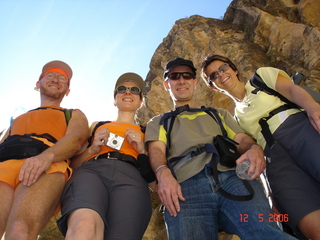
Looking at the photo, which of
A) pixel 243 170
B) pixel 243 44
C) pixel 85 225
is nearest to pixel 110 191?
pixel 85 225

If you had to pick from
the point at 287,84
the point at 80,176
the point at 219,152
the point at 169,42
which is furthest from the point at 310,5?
the point at 80,176

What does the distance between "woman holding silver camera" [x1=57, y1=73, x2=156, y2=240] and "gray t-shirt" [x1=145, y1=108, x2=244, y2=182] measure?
0.39m

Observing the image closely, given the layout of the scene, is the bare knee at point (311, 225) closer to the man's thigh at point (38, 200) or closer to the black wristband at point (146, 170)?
the black wristband at point (146, 170)

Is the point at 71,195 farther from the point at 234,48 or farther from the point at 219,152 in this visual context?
the point at 234,48

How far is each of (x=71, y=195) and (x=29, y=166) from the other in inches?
26.6

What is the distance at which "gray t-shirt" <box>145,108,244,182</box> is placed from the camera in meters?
3.20

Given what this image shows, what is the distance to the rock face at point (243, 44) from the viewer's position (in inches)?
388

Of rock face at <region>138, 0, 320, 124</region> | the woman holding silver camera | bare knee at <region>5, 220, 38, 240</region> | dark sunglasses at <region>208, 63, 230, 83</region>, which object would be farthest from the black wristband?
rock face at <region>138, 0, 320, 124</region>

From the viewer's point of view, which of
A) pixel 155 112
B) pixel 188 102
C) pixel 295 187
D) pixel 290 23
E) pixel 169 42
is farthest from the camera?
pixel 169 42

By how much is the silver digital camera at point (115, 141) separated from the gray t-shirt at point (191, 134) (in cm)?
42

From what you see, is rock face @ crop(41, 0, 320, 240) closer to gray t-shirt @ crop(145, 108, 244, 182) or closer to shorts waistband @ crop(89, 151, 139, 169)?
gray t-shirt @ crop(145, 108, 244, 182)

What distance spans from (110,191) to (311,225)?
2.47m

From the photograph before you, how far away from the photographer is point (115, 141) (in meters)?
3.73

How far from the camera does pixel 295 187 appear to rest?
3.06 metres
